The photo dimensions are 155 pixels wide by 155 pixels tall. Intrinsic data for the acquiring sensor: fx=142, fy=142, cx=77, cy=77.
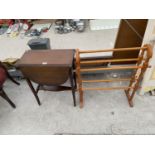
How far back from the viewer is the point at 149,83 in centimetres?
198

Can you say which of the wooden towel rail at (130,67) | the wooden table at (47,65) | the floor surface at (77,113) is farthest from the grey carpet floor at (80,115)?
the wooden table at (47,65)

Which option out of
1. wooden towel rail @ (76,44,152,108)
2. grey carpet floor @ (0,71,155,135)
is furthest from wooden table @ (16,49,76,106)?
grey carpet floor @ (0,71,155,135)

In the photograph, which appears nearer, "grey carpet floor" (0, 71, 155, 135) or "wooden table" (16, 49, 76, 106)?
"wooden table" (16, 49, 76, 106)

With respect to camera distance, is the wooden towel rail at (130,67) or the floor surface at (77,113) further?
the floor surface at (77,113)

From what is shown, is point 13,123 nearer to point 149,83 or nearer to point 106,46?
point 106,46

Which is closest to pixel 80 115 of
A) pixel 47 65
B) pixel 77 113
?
pixel 77 113

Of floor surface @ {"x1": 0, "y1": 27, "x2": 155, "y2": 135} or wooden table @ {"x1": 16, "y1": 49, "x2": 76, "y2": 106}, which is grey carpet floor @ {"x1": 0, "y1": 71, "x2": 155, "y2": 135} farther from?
wooden table @ {"x1": 16, "y1": 49, "x2": 76, "y2": 106}

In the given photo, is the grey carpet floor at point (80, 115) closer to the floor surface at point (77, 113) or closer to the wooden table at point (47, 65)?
the floor surface at point (77, 113)

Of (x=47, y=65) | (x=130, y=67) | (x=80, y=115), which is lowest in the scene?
(x=80, y=115)

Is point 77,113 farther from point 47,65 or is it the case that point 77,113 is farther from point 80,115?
point 47,65

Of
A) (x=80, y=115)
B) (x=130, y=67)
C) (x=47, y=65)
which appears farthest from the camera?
(x=80, y=115)

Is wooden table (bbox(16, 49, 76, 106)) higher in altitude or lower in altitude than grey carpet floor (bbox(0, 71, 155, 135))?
higher

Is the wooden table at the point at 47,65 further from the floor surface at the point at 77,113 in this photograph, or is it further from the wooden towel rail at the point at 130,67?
the floor surface at the point at 77,113

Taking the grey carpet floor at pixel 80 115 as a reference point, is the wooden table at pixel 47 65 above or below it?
above
